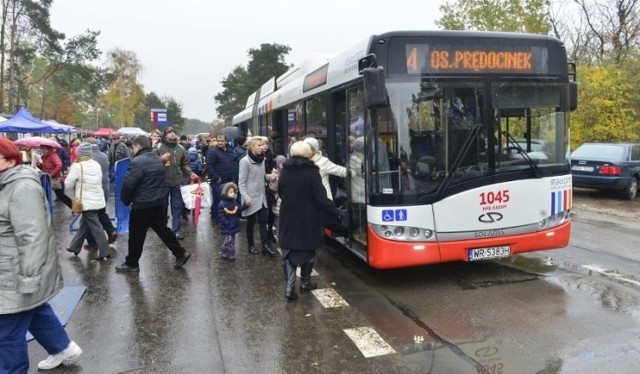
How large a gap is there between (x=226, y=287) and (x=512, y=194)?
349 cm

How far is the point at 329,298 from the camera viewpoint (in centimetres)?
586

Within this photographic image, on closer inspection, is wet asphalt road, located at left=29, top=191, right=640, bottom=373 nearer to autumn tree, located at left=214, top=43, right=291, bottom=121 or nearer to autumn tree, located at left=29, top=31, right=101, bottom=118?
autumn tree, located at left=29, top=31, right=101, bottom=118

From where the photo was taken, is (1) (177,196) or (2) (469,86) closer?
(2) (469,86)

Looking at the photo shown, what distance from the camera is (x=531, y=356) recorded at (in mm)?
4234

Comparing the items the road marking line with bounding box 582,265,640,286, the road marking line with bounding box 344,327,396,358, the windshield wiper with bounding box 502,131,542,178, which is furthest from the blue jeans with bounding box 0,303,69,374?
the road marking line with bounding box 582,265,640,286

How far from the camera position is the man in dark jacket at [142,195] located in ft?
21.4

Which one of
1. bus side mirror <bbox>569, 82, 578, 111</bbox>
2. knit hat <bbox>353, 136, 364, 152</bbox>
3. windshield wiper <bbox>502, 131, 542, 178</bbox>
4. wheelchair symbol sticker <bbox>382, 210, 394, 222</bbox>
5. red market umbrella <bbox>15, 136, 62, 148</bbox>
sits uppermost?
bus side mirror <bbox>569, 82, 578, 111</bbox>

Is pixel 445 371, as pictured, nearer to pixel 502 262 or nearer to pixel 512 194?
pixel 512 194

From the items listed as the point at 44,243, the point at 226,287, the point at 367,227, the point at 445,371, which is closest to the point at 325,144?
the point at 367,227

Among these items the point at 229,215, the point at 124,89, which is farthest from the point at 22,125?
the point at 124,89

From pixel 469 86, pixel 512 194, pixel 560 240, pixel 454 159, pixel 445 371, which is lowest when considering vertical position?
pixel 445 371

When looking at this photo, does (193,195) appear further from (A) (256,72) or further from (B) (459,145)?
(A) (256,72)

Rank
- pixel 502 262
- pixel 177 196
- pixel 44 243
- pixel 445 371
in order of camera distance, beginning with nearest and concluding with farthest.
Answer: pixel 44 243 → pixel 445 371 → pixel 502 262 → pixel 177 196

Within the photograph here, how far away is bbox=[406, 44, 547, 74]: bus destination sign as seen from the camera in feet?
19.0
